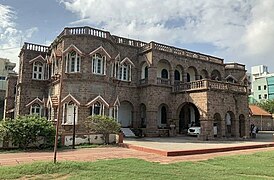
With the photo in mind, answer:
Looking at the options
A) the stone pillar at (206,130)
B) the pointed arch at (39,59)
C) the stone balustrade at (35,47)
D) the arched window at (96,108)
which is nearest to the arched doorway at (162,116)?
the stone pillar at (206,130)

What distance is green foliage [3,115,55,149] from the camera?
1366cm

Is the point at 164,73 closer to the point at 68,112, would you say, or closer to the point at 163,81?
the point at 163,81

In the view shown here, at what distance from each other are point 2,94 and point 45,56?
22.2m

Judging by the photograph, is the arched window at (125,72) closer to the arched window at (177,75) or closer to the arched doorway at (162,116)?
the arched doorway at (162,116)

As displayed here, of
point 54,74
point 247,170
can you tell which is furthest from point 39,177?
point 54,74

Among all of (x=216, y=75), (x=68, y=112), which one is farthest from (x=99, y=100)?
(x=216, y=75)

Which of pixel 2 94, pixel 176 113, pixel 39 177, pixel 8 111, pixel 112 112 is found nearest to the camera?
pixel 39 177

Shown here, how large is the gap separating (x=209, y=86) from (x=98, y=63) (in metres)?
9.36

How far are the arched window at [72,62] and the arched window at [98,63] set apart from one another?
123 cm

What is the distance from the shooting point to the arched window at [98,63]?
21.6 m

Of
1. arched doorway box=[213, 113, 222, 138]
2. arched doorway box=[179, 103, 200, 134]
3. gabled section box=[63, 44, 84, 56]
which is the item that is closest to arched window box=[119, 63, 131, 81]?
gabled section box=[63, 44, 84, 56]

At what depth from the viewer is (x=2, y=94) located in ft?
144

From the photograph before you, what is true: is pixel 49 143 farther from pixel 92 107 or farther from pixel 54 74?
pixel 54 74

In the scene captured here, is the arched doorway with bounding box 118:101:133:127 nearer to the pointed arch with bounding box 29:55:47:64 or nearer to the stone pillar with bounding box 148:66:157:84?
the stone pillar with bounding box 148:66:157:84
